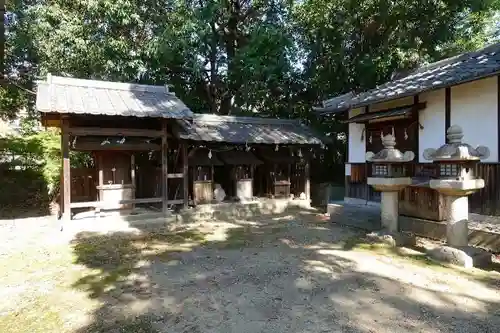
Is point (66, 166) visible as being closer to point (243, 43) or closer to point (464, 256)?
point (464, 256)

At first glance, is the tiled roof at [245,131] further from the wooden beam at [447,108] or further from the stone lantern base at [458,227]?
the stone lantern base at [458,227]

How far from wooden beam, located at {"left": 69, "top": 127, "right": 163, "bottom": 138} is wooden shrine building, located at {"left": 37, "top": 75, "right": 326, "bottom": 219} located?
2cm

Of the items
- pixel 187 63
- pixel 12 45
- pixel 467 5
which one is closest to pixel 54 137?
pixel 12 45

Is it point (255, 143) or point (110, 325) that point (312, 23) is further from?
point (110, 325)

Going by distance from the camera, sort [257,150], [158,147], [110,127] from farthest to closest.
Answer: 1. [257,150]
2. [158,147]
3. [110,127]

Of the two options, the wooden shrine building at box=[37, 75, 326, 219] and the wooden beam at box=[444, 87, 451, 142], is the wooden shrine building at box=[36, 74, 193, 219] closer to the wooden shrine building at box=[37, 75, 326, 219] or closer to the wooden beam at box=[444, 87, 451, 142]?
the wooden shrine building at box=[37, 75, 326, 219]

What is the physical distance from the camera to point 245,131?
13.0 m

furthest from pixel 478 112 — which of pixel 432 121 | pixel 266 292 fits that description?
pixel 266 292

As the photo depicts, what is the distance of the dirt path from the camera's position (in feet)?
13.8

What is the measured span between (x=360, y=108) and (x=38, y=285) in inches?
400

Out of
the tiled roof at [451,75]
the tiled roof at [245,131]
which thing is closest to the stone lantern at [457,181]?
the tiled roof at [451,75]

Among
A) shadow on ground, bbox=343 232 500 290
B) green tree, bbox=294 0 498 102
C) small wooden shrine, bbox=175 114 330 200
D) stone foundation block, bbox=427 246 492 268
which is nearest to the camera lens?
shadow on ground, bbox=343 232 500 290

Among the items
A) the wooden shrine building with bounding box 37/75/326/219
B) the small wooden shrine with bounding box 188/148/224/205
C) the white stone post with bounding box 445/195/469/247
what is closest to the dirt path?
the white stone post with bounding box 445/195/469/247

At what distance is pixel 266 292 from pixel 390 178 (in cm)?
439
